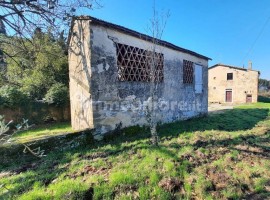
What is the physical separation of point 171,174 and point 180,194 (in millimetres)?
565

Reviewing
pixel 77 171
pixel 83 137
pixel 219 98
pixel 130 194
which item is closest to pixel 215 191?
pixel 130 194

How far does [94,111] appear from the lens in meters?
6.30

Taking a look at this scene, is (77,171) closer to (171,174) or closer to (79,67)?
(171,174)

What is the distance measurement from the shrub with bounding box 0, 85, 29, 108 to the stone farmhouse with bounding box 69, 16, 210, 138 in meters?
3.63

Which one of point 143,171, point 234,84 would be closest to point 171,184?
point 143,171

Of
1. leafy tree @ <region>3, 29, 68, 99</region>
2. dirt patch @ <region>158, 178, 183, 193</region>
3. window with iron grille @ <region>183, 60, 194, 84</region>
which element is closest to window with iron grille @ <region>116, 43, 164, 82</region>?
window with iron grille @ <region>183, 60, 194, 84</region>

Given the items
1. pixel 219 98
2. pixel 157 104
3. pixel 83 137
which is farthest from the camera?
pixel 219 98

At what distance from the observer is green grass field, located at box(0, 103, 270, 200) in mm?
3664

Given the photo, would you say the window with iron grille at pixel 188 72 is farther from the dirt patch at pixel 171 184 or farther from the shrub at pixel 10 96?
the shrub at pixel 10 96

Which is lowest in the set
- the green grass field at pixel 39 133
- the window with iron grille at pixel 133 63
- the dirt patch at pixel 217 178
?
the dirt patch at pixel 217 178

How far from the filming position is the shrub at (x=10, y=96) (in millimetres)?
9280

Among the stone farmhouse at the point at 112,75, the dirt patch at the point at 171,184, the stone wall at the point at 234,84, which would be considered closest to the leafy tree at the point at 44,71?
the stone farmhouse at the point at 112,75

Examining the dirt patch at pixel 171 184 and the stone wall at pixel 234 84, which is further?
the stone wall at pixel 234 84

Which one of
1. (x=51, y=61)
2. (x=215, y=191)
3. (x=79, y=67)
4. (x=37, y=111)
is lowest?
(x=215, y=191)
